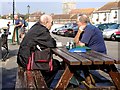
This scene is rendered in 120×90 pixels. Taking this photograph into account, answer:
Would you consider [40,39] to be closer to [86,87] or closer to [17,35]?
[86,87]

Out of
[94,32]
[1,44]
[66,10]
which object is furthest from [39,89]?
[66,10]

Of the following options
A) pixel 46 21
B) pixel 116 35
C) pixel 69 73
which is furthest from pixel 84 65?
pixel 116 35

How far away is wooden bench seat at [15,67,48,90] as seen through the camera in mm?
4864

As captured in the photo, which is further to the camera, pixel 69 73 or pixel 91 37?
pixel 91 37

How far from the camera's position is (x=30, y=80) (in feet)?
17.6

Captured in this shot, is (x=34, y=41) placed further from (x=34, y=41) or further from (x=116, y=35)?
(x=116, y=35)

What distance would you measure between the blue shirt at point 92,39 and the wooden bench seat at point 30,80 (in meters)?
1.63

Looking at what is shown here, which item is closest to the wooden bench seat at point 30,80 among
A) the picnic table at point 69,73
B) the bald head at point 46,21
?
the picnic table at point 69,73

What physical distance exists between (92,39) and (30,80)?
2239 mm

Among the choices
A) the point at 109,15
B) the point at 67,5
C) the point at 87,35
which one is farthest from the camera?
the point at 67,5

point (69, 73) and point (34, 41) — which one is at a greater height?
point (34, 41)

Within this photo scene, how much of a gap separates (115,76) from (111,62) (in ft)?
1.76

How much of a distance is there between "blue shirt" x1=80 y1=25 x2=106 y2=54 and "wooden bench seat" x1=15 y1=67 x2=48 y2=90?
5.34ft

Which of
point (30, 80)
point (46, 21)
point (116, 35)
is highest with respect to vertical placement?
point (46, 21)
